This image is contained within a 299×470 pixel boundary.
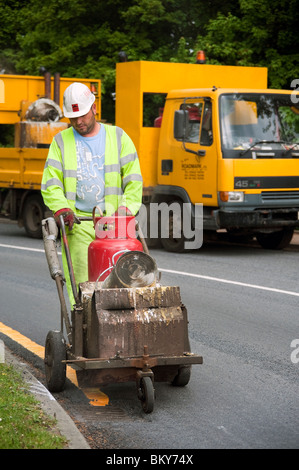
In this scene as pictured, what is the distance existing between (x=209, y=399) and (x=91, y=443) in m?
1.27

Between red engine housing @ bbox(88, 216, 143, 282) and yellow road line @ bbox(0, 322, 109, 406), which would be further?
yellow road line @ bbox(0, 322, 109, 406)

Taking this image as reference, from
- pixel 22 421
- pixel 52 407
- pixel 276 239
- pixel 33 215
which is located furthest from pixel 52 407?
pixel 33 215

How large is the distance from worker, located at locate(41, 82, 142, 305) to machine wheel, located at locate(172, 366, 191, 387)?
0.92 m

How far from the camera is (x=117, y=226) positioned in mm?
6531

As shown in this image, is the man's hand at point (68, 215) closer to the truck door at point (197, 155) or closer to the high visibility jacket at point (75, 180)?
the high visibility jacket at point (75, 180)

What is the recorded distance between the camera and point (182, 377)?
669 cm

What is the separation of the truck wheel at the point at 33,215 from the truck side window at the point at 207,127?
4.20 m

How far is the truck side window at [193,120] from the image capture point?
14.9 m

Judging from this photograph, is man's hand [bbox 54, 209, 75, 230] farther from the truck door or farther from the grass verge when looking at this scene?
the truck door

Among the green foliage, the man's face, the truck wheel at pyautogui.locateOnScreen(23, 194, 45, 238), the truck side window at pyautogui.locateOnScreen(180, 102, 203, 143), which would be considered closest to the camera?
the man's face

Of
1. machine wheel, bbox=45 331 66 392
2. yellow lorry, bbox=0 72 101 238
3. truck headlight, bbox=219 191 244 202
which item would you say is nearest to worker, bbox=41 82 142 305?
machine wheel, bbox=45 331 66 392

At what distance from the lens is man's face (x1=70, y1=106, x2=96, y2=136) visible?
6.88 metres

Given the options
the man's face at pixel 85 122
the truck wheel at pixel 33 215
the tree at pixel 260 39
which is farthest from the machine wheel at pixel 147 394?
the tree at pixel 260 39
